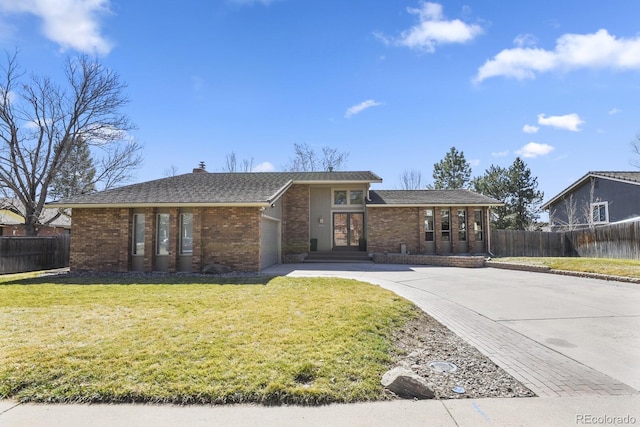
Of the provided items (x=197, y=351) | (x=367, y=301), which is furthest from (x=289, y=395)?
(x=367, y=301)

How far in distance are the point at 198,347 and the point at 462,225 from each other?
17.5 m

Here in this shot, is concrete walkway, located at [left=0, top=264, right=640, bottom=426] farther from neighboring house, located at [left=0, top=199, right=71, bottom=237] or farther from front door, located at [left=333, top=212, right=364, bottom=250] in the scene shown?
neighboring house, located at [left=0, top=199, right=71, bottom=237]

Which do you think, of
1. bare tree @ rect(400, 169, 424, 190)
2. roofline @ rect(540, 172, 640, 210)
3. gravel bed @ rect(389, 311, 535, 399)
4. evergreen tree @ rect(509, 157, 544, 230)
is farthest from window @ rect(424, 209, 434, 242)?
bare tree @ rect(400, 169, 424, 190)

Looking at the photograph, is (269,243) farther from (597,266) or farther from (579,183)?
(579,183)

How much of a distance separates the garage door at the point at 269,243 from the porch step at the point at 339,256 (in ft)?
6.02

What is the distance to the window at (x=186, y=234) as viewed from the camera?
511 inches

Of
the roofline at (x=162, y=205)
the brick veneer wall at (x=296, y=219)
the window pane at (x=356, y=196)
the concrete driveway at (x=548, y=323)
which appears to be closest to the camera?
the concrete driveway at (x=548, y=323)

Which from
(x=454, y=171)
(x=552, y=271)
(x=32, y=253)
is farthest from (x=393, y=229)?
(x=454, y=171)

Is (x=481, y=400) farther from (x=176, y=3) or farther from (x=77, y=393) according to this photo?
(x=176, y=3)

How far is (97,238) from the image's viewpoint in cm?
1320

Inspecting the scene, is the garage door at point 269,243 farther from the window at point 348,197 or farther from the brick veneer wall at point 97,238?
the brick veneer wall at point 97,238

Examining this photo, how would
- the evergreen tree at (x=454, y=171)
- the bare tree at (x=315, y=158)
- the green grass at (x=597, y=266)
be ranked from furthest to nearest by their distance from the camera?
the evergreen tree at (x=454, y=171), the bare tree at (x=315, y=158), the green grass at (x=597, y=266)

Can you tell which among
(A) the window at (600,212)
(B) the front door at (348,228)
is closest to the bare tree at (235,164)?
(B) the front door at (348,228)

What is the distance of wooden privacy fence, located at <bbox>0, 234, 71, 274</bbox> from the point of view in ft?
45.9
